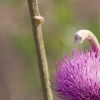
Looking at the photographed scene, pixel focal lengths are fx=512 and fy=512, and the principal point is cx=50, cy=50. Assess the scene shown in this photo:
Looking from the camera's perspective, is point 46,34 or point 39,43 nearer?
point 39,43

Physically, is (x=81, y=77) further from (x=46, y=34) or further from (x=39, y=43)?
(x=46, y=34)

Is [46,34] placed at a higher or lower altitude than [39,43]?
lower

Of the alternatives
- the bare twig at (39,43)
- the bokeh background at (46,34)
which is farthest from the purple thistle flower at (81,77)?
the bokeh background at (46,34)

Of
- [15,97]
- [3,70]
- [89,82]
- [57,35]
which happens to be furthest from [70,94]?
[3,70]

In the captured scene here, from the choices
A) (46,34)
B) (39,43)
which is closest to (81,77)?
(39,43)

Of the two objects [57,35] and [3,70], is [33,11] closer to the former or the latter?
[57,35]

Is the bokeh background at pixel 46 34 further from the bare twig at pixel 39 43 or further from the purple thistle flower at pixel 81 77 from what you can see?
the bare twig at pixel 39 43

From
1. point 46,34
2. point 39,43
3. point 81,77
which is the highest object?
point 39,43
